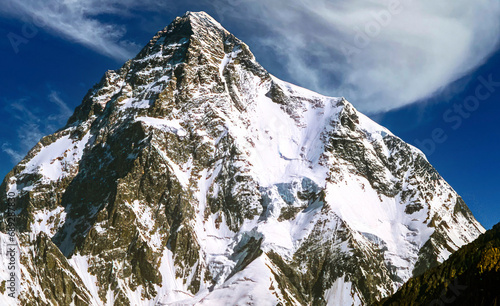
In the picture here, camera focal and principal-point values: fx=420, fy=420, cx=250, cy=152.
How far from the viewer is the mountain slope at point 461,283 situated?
34938 mm

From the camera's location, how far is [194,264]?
182 m

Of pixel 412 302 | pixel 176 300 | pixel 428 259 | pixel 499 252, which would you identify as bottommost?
pixel 412 302

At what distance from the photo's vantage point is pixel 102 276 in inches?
6678

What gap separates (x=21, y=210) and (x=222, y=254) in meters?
94.8

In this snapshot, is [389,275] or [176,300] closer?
[176,300]

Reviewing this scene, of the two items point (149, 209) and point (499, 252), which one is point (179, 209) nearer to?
point (149, 209)

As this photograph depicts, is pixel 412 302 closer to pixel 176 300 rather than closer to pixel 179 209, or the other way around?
pixel 176 300

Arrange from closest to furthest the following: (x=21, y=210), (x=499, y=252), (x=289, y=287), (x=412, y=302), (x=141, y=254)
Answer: (x=499, y=252), (x=412, y=302), (x=289, y=287), (x=141, y=254), (x=21, y=210)

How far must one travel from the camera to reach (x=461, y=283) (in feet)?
126

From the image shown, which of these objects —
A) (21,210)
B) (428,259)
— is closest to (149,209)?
(21,210)

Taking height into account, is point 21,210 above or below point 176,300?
above

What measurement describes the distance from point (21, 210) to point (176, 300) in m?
85.8

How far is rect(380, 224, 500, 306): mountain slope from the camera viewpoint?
34.9 metres

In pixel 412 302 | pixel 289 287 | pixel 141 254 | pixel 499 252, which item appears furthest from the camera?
pixel 141 254
